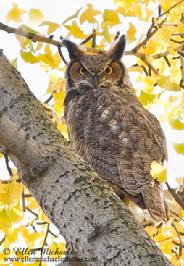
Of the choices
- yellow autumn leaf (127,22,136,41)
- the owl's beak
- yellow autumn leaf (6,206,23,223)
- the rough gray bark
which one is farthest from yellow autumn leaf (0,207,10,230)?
the owl's beak

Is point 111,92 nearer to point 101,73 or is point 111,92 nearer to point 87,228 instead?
point 101,73

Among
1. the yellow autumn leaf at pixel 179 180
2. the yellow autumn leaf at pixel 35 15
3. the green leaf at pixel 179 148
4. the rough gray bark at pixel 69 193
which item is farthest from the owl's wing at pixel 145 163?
the rough gray bark at pixel 69 193

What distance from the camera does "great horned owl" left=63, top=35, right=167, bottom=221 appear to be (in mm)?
2695

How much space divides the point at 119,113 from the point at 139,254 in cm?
202

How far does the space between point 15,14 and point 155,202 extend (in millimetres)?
1163

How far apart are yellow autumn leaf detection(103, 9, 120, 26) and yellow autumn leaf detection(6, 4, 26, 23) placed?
0.41 m

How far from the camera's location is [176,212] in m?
2.69

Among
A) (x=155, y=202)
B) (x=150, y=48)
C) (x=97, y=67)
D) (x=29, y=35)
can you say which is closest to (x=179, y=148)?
(x=155, y=202)

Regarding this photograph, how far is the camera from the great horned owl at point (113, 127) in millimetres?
2695

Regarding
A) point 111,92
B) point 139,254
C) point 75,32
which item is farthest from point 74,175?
point 111,92

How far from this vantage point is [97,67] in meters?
3.66

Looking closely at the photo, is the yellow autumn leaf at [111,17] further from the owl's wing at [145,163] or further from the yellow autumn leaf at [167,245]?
the yellow autumn leaf at [167,245]

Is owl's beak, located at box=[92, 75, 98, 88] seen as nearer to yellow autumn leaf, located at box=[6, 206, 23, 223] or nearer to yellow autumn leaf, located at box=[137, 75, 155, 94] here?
yellow autumn leaf, located at box=[137, 75, 155, 94]

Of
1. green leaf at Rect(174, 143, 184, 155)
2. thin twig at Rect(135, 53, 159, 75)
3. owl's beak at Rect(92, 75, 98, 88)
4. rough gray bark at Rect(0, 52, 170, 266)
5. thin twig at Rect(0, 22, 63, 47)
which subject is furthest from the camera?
owl's beak at Rect(92, 75, 98, 88)
